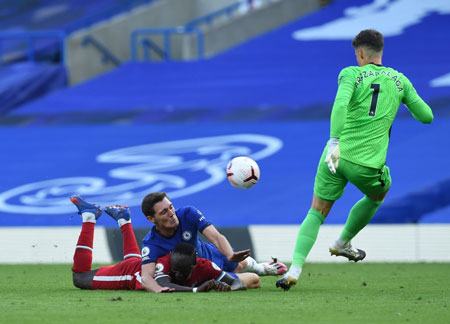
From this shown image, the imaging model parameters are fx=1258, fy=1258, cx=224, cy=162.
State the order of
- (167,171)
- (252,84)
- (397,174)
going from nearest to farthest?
(397,174) → (167,171) → (252,84)

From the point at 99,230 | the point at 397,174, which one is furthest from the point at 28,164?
the point at 397,174

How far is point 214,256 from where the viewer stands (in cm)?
1086

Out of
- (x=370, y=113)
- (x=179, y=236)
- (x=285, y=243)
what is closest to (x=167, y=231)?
(x=179, y=236)

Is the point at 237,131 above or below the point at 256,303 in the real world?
above

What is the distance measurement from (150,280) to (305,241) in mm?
1305

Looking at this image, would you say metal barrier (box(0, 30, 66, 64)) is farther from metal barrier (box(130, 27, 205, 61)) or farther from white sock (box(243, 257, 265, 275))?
white sock (box(243, 257, 265, 275))

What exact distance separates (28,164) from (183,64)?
4518 mm

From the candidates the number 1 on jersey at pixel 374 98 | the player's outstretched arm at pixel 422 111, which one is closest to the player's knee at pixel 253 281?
the number 1 on jersey at pixel 374 98

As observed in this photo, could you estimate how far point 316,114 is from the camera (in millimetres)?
19672

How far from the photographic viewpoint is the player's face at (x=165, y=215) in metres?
10.2

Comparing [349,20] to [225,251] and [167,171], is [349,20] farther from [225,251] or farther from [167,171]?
[225,251]

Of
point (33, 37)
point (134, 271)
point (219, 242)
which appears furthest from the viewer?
point (33, 37)

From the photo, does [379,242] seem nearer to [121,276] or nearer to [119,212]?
[119,212]

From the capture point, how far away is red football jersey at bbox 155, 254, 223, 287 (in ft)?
33.7
